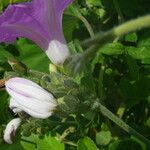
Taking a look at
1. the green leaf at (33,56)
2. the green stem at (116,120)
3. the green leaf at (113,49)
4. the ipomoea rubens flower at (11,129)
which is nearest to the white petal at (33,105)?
the green stem at (116,120)

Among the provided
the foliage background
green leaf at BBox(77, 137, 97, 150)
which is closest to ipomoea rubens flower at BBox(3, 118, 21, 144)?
the foliage background

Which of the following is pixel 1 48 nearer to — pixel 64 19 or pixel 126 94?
pixel 64 19

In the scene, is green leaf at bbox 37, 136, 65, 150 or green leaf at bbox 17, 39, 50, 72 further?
green leaf at bbox 17, 39, 50, 72

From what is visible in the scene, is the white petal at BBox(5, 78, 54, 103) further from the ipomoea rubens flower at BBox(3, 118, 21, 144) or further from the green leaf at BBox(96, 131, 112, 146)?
the green leaf at BBox(96, 131, 112, 146)

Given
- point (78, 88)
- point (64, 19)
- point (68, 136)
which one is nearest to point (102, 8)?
point (64, 19)

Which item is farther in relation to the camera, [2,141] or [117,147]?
[2,141]

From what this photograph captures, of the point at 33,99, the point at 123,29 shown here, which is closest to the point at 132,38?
the point at 33,99

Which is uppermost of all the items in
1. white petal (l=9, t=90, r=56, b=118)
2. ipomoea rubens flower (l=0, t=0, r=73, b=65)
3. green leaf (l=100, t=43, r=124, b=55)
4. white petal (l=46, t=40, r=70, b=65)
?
ipomoea rubens flower (l=0, t=0, r=73, b=65)

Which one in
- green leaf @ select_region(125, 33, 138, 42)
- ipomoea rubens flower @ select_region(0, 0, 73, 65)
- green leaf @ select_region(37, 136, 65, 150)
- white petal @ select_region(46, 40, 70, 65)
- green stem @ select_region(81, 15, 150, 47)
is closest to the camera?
green stem @ select_region(81, 15, 150, 47)
